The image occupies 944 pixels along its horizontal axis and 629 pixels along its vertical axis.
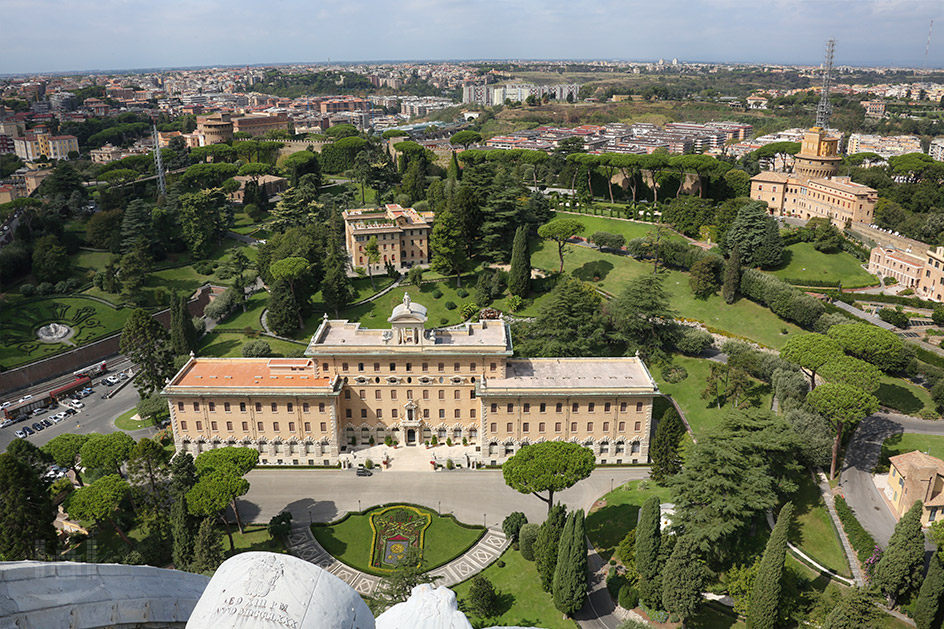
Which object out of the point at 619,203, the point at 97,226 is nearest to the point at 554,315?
the point at 619,203

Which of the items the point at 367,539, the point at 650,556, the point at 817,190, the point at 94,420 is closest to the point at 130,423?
Answer: the point at 94,420


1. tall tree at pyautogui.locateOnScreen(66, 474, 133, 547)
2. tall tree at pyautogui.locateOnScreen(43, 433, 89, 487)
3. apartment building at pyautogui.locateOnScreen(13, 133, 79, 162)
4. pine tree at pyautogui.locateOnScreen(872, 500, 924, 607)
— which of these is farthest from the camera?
apartment building at pyautogui.locateOnScreen(13, 133, 79, 162)

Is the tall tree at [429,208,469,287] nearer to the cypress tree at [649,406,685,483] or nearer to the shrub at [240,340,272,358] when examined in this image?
the shrub at [240,340,272,358]

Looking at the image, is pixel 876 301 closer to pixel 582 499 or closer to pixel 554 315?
pixel 554 315

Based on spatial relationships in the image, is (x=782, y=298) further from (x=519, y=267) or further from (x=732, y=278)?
(x=519, y=267)

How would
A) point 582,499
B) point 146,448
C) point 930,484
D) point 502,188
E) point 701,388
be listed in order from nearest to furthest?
point 930,484, point 146,448, point 582,499, point 701,388, point 502,188

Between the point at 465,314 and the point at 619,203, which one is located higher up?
the point at 619,203

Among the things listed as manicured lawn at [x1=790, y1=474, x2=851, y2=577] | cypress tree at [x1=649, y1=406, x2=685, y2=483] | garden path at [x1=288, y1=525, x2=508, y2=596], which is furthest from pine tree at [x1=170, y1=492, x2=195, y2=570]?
manicured lawn at [x1=790, y1=474, x2=851, y2=577]
